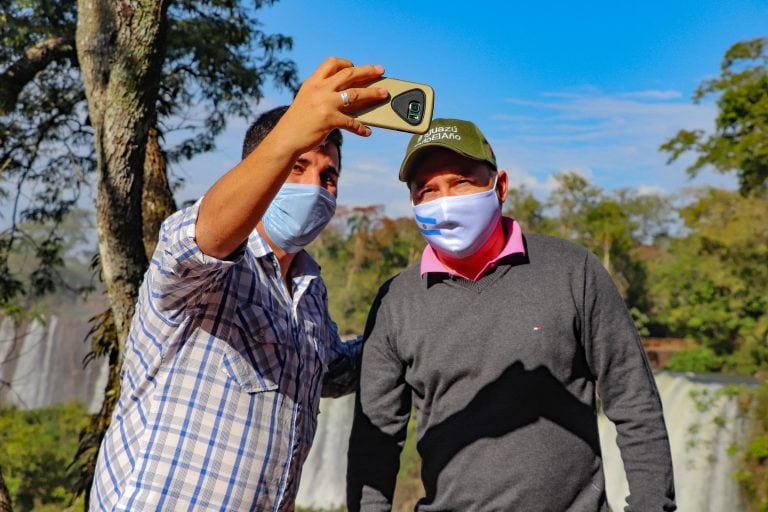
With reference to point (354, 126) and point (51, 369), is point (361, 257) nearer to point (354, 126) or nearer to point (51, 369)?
point (51, 369)

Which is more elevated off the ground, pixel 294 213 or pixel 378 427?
pixel 294 213

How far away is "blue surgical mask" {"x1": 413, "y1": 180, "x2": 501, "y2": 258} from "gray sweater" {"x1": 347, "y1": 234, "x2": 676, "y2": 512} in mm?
102

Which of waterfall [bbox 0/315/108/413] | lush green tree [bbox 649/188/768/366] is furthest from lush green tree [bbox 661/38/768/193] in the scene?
waterfall [bbox 0/315/108/413]

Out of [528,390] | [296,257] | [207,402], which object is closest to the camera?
[207,402]

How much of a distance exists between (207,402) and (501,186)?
111 centimetres

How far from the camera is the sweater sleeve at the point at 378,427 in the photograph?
2.31 meters

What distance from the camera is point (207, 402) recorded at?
1.92m

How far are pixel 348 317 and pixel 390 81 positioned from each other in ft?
68.8

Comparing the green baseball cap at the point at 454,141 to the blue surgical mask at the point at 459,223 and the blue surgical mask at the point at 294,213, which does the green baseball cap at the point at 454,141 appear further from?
the blue surgical mask at the point at 294,213

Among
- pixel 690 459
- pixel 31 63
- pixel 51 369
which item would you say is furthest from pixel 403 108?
pixel 51 369

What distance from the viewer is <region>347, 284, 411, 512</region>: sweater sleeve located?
2311 millimetres

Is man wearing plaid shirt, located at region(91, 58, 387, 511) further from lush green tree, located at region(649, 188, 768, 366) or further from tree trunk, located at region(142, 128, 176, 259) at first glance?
lush green tree, located at region(649, 188, 768, 366)

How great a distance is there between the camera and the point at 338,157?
232 cm

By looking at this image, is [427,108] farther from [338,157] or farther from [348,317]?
[348,317]
